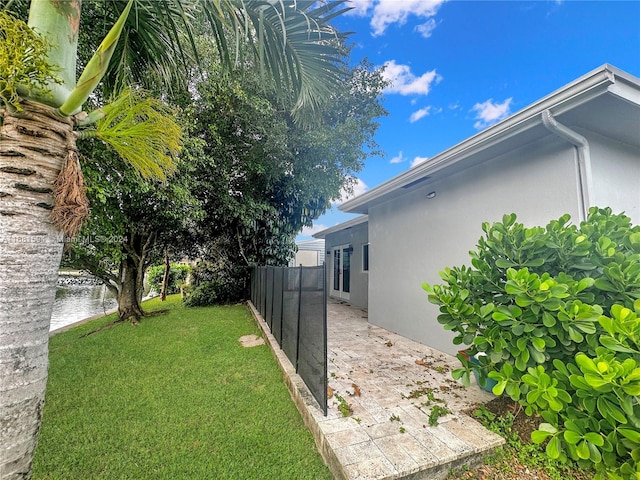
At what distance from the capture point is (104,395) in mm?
3822

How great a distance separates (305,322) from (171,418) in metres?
1.89

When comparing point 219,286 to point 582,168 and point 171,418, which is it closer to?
point 171,418

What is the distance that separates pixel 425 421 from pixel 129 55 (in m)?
5.09

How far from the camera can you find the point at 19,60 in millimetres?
1520

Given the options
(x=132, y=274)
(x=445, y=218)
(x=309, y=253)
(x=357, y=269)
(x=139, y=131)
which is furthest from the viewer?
(x=309, y=253)

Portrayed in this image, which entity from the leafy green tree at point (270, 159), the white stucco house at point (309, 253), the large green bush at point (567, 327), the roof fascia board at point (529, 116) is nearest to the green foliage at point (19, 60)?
the large green bush at point (567, 327)

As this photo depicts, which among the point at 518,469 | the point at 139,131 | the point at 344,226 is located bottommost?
the point at 518,469

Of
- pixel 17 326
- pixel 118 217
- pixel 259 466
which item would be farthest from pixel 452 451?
pixel 118 217

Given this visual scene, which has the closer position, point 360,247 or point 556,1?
point 556,1

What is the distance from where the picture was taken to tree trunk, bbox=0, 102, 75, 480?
155 cm

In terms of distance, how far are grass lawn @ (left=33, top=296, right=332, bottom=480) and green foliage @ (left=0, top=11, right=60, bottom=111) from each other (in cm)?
302

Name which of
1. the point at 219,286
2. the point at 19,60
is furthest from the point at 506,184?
the point at 219,286

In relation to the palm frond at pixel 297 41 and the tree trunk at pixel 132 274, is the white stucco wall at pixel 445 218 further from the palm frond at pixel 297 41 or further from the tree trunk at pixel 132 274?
the tree trunk at pixel 132 274

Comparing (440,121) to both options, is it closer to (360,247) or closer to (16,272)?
(360,247)
